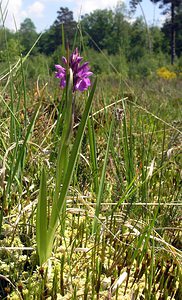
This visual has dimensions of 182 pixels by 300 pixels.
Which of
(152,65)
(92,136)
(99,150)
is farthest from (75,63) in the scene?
(152,65)

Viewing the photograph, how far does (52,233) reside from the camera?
96 cm

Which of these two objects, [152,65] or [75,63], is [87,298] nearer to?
[75,63]

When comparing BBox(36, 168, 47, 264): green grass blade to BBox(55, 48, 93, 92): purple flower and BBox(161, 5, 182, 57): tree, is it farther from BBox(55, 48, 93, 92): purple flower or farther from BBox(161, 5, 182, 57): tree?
BBox(161, 5, 182, 57): tree

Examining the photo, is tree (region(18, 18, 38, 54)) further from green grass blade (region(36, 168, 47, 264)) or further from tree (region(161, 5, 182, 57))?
tree (region(161, 5, 182, 57))

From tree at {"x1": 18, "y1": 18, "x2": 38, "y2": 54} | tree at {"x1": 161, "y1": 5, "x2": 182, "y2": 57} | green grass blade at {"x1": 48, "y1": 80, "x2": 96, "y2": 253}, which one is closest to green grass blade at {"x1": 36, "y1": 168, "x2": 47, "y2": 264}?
green grass blade at {"x1": 48, "y1": 80, "x2": 96, "y2": 253}

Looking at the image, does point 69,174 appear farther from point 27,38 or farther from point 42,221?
point 27,38

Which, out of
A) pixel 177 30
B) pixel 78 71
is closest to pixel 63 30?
pixel 78 71

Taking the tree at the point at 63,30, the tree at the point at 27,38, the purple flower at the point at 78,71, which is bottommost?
the purple flower at the point at 78,71

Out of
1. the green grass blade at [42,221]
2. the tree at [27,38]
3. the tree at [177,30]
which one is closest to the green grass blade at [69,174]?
the green grass blade at [42,221]

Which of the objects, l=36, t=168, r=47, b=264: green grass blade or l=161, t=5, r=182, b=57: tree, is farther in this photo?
l=161, t=5, r=182, b=57: tree

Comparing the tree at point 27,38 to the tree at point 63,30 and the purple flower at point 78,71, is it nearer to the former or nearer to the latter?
Answer: the tree at point 63,30

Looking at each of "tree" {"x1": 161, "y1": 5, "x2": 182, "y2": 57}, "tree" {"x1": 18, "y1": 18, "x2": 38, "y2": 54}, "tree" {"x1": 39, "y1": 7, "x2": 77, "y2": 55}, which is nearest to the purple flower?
"tree" {"x1": 39, "y1": 7, "x2": 77, "y2": 55}

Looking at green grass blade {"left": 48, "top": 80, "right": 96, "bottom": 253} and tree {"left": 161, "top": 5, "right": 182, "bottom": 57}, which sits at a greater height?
tree {"left": 161, "top": 5, "right": 182, "bottom": 57}

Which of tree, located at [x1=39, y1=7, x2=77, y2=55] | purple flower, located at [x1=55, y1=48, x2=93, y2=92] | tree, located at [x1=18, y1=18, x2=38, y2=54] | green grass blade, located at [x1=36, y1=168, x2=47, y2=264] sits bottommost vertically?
green grass blade, located at [x1=36, y1=168, x2=47, y2=264]
